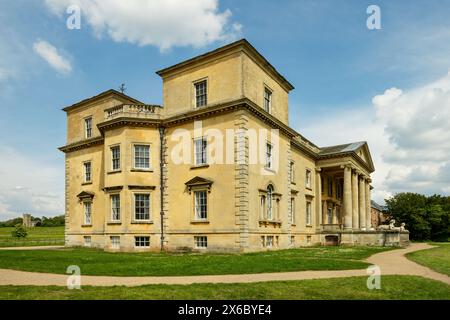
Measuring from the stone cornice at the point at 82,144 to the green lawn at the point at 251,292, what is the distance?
2203 cm

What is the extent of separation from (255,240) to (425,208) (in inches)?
1940

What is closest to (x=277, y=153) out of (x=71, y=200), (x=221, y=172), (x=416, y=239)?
(x=221, y=172)

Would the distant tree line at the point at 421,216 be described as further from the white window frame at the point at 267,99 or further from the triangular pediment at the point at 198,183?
the triangular pediment at the point at 198,183

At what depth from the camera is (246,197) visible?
76.4ft

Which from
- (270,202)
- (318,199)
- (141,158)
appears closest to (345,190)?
(318,199)

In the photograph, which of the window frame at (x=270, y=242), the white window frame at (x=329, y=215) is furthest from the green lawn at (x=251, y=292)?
the white window frame at (x=329, y=215)

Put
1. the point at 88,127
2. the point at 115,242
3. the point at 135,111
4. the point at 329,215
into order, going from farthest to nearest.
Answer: the point at 329,215 < the point at 88,127 < the point at 135,111 < the point at 115,242

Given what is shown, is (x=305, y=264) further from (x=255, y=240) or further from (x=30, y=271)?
(x=30, y=271)

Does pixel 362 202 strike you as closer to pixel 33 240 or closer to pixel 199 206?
pixel 199 206

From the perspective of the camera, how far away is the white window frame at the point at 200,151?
998 inches

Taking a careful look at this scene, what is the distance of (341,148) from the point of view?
41969mm

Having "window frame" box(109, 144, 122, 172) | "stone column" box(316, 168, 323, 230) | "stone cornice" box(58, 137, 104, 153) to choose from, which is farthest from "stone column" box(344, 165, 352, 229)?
"stone cornice" box(58, 137, 104, 153)

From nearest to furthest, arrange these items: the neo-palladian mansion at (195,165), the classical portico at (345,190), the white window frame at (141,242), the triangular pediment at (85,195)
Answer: the neo-palladian mansion at (195,165), the white window frame at (141,242), the triangular pediment at (85,195), the classical portico at (345,190)

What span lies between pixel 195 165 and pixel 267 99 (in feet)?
25.1
